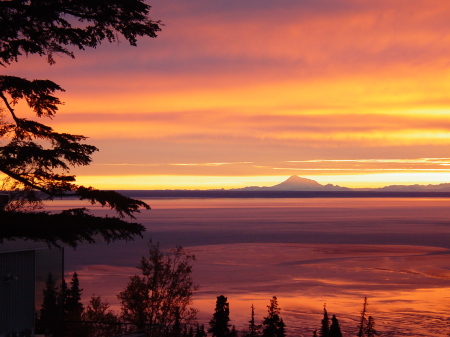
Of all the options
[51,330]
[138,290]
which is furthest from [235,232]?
[51,330]

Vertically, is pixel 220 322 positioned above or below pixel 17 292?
below

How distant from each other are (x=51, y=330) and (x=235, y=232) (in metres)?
133

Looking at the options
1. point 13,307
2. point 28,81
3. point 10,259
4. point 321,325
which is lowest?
point 321,325

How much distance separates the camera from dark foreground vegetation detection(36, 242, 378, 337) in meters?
15.4

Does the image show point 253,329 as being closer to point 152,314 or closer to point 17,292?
point 152,314

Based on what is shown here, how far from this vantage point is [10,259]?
13.5 meters

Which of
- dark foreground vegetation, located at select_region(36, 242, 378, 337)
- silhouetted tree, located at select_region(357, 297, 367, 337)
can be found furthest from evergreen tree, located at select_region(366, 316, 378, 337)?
silhouetted tree, located at select_region(357, 297, 367, 337)

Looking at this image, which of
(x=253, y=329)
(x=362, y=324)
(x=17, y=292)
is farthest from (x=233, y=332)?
(x=17, y=292)

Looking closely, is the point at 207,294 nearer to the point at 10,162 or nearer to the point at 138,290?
the point at 138,290

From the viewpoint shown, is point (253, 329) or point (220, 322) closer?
point (220, 322)

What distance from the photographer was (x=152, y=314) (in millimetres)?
32406

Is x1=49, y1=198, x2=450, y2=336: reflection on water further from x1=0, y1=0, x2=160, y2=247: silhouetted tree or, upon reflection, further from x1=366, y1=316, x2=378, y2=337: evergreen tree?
x1=0, y1=0, x2=160, y2=247: silhouetted tree

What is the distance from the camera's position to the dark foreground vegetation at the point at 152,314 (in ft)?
50.5

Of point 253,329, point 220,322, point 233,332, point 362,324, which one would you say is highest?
point 220,322
